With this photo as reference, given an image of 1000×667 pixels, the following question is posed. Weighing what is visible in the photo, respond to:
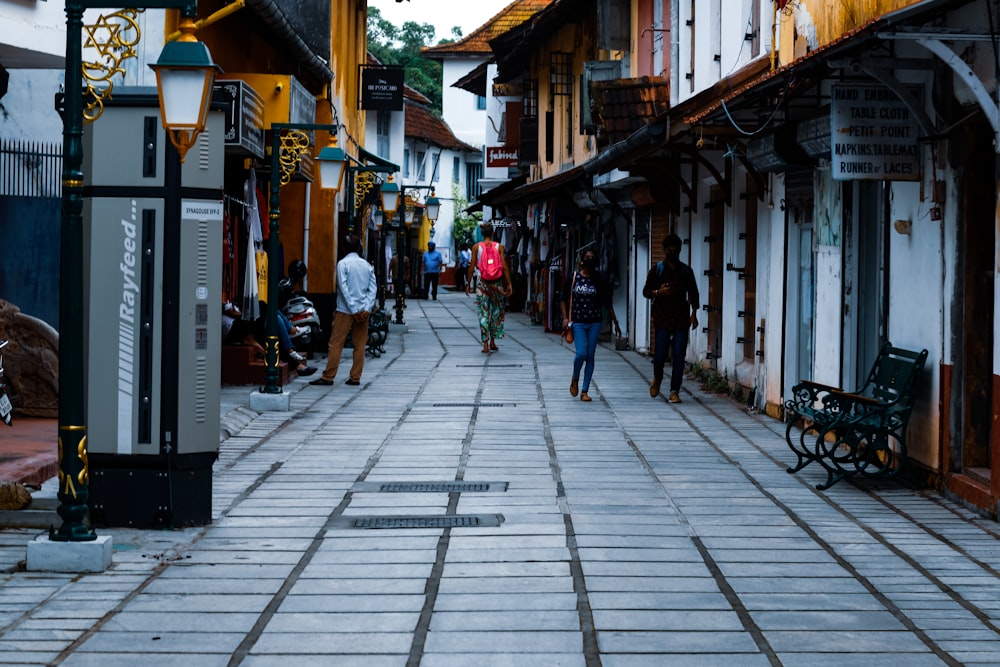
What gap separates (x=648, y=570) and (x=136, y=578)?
249 centimetres

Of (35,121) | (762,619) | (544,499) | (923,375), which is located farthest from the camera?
(35,121)

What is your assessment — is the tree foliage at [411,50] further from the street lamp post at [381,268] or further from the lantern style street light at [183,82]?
the lantern style street light at [183,82]

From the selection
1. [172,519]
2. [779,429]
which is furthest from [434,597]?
[779,429]

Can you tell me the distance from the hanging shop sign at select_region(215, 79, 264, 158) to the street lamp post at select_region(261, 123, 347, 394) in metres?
0.26

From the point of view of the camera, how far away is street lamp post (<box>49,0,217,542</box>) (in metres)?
7.28

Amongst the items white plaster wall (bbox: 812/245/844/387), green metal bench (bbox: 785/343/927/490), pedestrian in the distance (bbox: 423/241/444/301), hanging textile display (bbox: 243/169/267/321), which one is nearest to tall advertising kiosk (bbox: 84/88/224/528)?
green metal bench (bbox: 785/343/927/490)

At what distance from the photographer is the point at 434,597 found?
22.1ft

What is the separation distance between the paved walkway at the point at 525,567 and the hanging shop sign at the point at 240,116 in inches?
128

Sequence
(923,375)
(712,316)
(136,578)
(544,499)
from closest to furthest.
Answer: (136,578), (544,499), (923,375), (712,316)

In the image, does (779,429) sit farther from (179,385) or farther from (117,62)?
(117,62)

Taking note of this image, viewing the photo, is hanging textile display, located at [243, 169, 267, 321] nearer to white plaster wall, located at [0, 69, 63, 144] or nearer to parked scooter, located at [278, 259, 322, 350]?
parked scooter, located at [278, 259, 322, 350]

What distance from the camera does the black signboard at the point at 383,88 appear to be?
95.7 feet

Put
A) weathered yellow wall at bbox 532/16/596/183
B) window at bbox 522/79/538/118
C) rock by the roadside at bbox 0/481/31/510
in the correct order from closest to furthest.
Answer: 1. rock by the roadside at bbox 0/481/31/510
2. weathered yellow wall at bbox 532/16/596/183
3. window at bbox 522/79/538/118

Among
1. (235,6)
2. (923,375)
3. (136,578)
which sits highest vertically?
(235,6)
